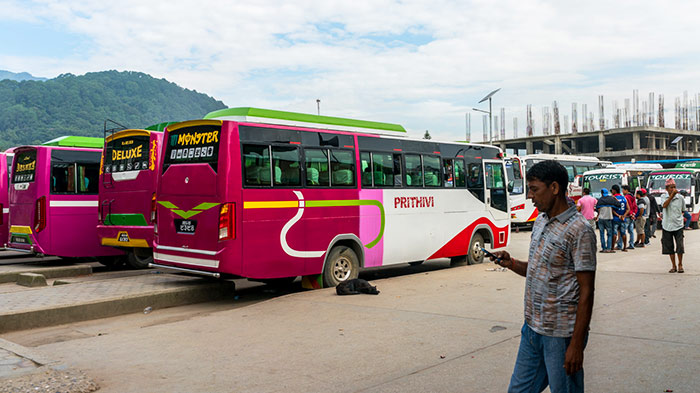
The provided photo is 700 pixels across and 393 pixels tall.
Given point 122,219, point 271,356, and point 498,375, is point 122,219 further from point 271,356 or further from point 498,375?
point 498,375

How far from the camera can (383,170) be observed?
1306cm

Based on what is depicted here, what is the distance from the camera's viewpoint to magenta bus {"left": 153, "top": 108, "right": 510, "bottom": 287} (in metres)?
10.3

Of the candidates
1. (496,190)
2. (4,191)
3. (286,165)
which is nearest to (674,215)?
(496,190)

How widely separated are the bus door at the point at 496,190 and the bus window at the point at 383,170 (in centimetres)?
355

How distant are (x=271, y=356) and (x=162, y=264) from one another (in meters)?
4.86

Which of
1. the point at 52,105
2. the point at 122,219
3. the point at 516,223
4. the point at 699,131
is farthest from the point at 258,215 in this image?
the point at 52,105

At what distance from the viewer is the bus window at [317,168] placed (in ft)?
37.6

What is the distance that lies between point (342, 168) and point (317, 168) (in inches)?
26.9

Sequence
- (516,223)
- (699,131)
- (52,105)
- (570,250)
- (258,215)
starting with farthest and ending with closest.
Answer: (52,105) < (699,131) < (516,223) < (258,215) < (570,250)

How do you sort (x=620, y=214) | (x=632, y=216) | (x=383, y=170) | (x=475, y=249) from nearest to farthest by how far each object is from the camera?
(x=383, y=170)
(x=475, y=249)
(x=620, y=214)
(x=632, y=216)

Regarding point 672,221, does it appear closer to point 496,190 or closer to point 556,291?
point 496,190

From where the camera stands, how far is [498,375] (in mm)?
6059

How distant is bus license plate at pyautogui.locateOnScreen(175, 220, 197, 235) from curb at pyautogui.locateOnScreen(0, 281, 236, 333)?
0.95 meters

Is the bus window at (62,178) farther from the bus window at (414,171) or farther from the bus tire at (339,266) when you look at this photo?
the bus window at (414,171)
